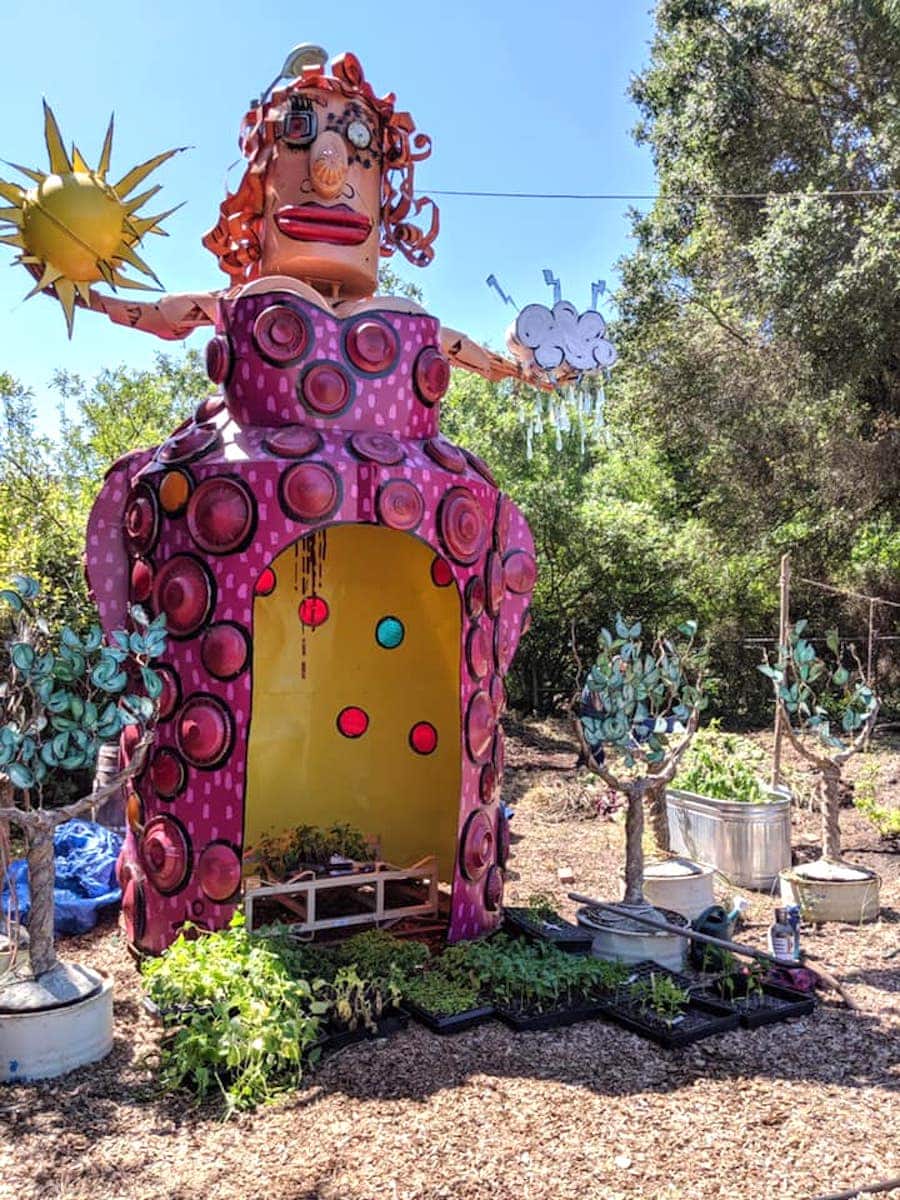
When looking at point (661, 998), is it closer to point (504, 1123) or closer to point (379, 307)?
point (504, 1123)

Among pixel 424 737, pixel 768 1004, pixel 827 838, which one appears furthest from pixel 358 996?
pixel 827 838

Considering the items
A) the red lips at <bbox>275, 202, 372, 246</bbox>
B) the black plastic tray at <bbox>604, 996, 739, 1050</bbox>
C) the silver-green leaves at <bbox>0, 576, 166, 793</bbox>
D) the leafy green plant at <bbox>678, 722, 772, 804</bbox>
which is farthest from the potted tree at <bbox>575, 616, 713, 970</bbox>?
the red lips at <bbox>275, 202, 372, 246</bbox>

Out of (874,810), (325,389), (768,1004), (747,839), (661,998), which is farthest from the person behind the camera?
(874,810)

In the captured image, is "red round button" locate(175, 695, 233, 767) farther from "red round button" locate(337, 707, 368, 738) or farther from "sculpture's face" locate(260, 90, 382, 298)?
"sculpture's face" locate(260, 90, 382, 298)

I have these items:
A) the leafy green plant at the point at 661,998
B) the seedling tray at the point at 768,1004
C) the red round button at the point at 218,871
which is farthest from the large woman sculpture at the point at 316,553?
the seedling tray at the point at 768,1004

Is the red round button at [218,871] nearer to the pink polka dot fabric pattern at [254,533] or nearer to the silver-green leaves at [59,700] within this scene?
the pink polka dot fabric pattern at [254,533]

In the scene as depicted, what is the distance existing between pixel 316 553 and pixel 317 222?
1.95 metres

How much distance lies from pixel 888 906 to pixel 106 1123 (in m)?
5.19

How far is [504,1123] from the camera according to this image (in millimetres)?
3914

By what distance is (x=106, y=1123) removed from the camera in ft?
12.9

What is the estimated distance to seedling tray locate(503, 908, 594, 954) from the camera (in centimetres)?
570

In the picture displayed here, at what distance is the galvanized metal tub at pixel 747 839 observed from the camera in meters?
7.52

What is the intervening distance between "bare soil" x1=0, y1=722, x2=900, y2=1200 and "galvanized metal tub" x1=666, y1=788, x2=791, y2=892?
2.32 m

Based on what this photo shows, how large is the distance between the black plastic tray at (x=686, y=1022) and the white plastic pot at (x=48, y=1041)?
7.42 ft
